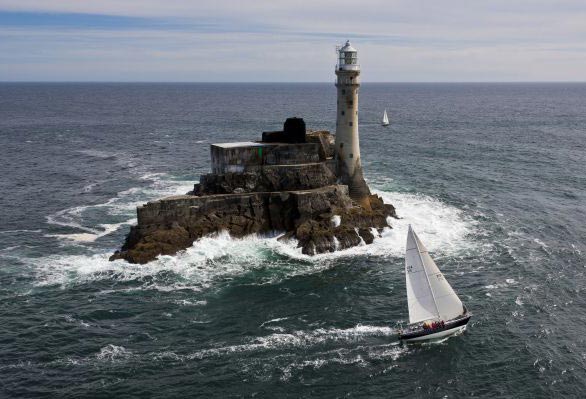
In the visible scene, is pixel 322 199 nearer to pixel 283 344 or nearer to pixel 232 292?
pixel 232 292

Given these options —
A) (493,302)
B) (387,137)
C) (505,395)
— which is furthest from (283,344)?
(387,137)

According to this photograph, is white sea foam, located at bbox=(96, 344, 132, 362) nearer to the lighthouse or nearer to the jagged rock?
the jagged rock

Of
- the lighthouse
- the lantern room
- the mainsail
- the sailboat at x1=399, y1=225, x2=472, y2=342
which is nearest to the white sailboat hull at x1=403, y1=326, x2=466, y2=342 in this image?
the sailboat at x1=399, y1=225, x2=472, y2=342

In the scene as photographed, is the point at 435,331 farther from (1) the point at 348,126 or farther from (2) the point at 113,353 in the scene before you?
(1) the point at 348,126

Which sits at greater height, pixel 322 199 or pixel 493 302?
pixel 322 199

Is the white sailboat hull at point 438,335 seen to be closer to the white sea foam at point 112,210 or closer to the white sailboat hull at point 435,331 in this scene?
the white sailboat hull at point 435,331

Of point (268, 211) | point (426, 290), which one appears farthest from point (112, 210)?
point (426, 290)

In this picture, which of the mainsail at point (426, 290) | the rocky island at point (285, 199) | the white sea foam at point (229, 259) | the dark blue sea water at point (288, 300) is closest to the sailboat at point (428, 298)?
the mainsail at point (426, 290)
